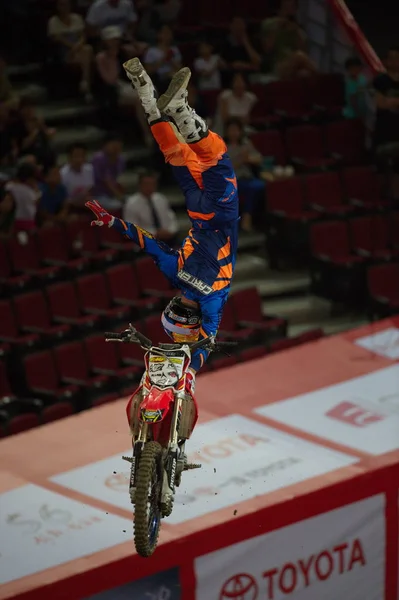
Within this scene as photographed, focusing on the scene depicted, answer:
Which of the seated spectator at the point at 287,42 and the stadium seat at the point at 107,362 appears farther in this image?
the seated spectator at the point at 287,42

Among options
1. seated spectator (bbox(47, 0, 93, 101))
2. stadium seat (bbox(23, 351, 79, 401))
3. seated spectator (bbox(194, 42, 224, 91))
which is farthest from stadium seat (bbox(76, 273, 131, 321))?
seated spectator (bbox(194, 42, 224, 91))

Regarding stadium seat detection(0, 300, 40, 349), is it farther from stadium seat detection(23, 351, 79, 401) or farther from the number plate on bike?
the number plate on bike

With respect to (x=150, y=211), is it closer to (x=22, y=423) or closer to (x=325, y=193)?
(x=22, y=423)

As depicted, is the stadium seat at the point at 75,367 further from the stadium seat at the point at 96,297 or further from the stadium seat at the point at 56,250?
the stadium seat at the point at 56,250

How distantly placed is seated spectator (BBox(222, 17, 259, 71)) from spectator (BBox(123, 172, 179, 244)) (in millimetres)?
3955

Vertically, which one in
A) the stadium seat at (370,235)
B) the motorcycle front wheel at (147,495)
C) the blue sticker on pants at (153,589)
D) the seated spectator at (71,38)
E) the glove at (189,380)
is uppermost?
the seated spectator at (71,38)

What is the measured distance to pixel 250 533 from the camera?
35.8ft

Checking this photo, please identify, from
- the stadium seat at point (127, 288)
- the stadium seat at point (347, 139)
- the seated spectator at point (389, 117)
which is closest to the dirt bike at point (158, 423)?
the stadium seat at point (127, 288)

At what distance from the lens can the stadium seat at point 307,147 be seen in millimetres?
16328

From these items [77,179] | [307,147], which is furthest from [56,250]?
[307,147]

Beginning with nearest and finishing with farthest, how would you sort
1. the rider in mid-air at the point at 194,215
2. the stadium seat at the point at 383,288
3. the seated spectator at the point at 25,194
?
the rider in mid-air at the point at 194,215 < the seated spectator at the point at 25,194 < the stadium seat at the point at 383,288

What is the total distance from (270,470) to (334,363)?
90.0 inches

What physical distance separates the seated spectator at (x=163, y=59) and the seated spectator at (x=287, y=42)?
177 cm

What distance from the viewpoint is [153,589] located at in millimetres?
10539
